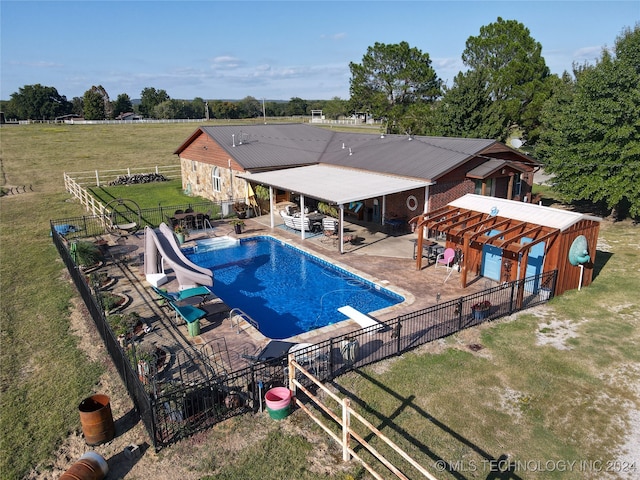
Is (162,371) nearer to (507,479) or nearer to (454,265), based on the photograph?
Result: (507,479)

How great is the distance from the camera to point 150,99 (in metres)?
141

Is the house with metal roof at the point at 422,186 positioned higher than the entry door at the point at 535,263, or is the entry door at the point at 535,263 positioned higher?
the house with metal roof at the point at 422,186

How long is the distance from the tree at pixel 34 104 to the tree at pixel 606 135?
13600 centimetres

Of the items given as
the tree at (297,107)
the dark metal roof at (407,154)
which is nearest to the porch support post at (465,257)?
the dark metal roof at (407,154)

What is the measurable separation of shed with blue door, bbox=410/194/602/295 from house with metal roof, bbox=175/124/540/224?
4.56 m

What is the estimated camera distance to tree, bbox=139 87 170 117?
135250mm

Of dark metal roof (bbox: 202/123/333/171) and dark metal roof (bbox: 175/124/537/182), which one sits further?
dark metal roof (bbox: 202/123/333/171)

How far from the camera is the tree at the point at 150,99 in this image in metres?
135

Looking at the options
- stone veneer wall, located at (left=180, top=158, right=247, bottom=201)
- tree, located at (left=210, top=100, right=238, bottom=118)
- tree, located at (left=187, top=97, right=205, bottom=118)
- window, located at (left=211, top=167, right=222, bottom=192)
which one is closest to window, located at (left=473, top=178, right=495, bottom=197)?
stone veneer wall, located at (left=180, top=158, right=247, bottom=201)

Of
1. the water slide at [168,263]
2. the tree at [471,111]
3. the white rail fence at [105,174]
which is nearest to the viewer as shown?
the water slide at [168,263]

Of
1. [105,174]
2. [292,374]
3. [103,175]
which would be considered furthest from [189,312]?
[105,174]

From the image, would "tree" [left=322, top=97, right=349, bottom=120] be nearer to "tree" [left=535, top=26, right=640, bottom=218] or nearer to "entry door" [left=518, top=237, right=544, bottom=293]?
"tree" [left=535, top=26, right=640, bottom=218]

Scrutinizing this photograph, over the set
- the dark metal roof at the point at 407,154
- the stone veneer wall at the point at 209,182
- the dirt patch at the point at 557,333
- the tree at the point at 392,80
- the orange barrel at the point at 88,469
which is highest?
the tree at the point at 392,80

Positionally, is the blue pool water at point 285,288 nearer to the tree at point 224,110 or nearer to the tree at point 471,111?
the tree at point 471,111
